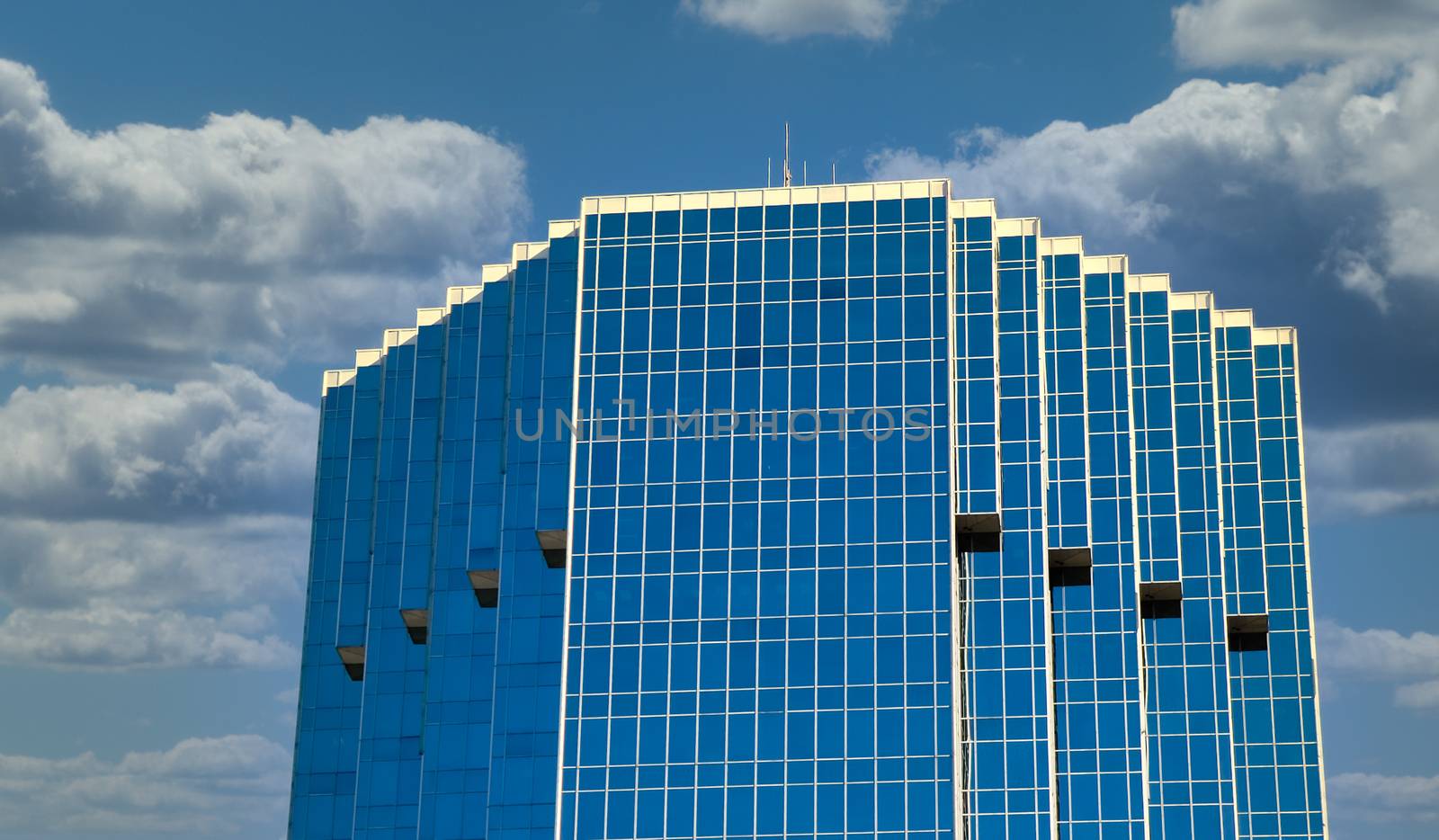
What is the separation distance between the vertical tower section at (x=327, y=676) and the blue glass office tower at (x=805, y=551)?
0.27 meters

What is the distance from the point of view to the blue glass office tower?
15938 centimetres

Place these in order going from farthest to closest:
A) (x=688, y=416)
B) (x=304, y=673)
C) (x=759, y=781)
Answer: (x=304, y=673) → (x=688, y=416) → (x=759, y=781)

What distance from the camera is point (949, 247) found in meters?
169

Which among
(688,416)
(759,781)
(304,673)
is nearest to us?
(759,781)

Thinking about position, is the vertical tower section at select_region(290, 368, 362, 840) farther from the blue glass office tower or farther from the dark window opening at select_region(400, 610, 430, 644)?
the dark window opening at select_region(400, 610, 430, 644)

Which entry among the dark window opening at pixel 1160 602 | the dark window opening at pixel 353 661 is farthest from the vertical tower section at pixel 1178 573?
the dark window opening at pixel 353 661

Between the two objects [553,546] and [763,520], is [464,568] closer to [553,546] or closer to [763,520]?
[553,546]

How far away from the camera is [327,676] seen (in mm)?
180000

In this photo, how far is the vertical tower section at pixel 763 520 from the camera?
157750 mm

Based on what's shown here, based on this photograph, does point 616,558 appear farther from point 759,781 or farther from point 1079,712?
point 1079,712

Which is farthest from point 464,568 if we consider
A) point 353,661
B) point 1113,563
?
point 1113,563

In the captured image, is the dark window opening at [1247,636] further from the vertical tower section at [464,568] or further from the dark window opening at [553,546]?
the vertical tower section at [464,568]

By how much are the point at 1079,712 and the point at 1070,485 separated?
15793 millimetres

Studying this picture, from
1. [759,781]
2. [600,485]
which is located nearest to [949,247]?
[600,485]
